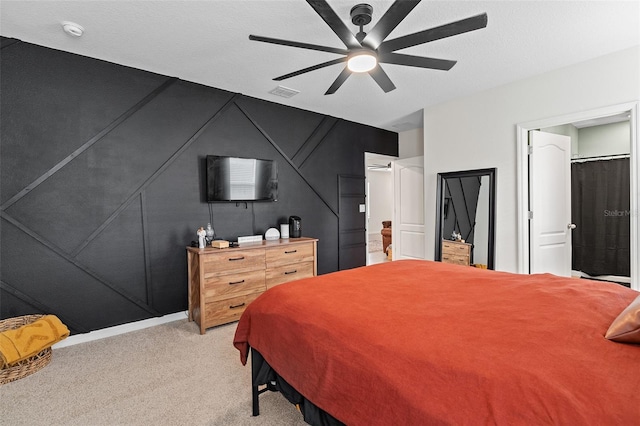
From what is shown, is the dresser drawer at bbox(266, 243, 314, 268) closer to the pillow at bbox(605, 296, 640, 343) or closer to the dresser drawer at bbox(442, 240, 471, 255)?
the dresser drawer at bbox(442, 240, 471, 255)

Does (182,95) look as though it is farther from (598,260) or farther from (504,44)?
(598,260)

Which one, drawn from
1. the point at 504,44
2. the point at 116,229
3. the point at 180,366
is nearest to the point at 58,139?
the point at 116,229

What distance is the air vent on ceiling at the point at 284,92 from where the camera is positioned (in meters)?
3.66

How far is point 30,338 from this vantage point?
2.33m

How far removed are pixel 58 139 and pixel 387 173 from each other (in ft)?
31.8

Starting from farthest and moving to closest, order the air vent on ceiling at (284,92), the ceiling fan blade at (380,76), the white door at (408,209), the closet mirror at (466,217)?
the white door at (408,209), the closet mirror at (466,217), the air vent on ceiling at (284,92), the ceiling fan blade at (380,76)

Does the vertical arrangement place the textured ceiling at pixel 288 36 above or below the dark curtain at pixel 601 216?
above

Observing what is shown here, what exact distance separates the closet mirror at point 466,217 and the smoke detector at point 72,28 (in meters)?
4.21

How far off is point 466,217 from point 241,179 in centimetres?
300

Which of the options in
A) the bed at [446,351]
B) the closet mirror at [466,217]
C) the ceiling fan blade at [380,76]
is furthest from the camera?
the closet mirror at [466,217]

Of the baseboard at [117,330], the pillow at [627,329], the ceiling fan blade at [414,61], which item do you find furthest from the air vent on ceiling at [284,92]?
the pillow at [627,329]

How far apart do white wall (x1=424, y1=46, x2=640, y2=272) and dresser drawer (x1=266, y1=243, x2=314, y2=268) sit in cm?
188

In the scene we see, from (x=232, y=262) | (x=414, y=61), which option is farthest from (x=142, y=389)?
(x=414, y=61)

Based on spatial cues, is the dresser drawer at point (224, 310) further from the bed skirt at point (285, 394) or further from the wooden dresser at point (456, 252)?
the wooden dresser at point (456, 252)
